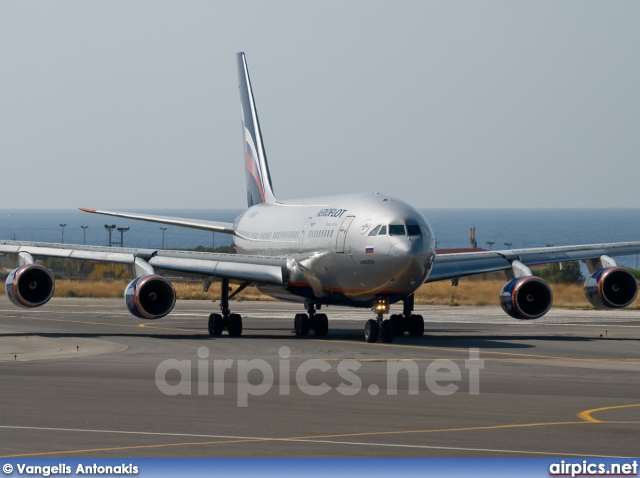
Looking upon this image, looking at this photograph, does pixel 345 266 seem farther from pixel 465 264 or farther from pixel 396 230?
pixel 465 264

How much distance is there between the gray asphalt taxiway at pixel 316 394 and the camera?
631 inches

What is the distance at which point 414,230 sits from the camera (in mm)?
34844

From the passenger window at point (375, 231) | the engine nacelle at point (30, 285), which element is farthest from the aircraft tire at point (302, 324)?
the engine nacelle at point (30, 285)

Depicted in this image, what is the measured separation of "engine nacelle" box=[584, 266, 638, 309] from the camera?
127 ft

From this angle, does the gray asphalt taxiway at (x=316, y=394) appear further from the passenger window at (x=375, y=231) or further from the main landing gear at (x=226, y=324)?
the passenger window at (x=375, y=231)

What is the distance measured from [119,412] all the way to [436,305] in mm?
45683

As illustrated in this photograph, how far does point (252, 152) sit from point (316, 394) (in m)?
30.5

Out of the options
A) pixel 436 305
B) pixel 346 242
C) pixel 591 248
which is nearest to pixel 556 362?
pixel 346 242

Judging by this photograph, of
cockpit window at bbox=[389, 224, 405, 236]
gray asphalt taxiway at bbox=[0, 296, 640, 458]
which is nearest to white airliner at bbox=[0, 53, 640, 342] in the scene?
cockpit window at bbox=[389, 224, 405, 236]

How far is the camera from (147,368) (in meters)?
27.1

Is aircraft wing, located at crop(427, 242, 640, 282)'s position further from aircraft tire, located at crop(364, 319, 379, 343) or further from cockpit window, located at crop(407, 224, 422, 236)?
cockpit window, located at crop(407, 224, 422, 236)

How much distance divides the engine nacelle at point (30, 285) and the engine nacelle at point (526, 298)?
13860mm

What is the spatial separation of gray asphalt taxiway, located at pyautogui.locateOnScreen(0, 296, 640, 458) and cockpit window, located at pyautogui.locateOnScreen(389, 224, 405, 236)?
312 cm

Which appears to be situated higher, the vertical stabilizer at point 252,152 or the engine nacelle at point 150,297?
the vertical stabilizer at point 252,152
